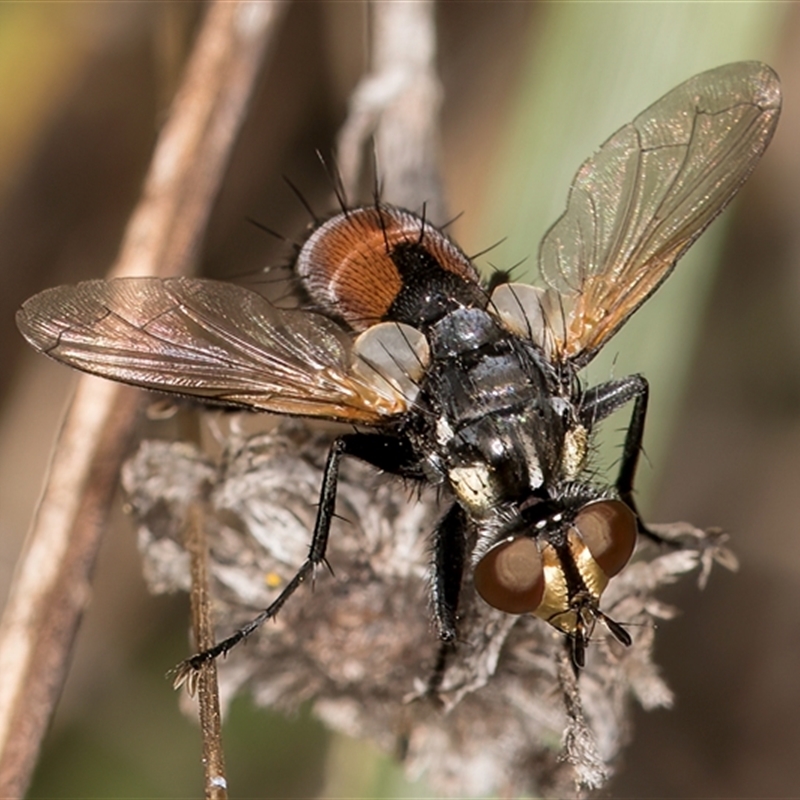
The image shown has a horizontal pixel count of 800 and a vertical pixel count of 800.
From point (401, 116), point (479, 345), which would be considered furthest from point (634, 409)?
point (401, 116)

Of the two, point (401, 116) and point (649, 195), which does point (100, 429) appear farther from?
point (649, 195)

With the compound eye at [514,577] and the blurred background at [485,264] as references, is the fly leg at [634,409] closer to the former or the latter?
the blurred background at [485,264]

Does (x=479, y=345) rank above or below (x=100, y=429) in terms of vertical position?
above

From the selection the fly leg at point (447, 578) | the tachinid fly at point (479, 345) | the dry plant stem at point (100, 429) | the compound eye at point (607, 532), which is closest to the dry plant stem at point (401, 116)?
the dry plant stem at point (100, 429)

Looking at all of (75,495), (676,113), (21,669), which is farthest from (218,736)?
(676,113)

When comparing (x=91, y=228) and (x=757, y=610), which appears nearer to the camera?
(x=757, y=610)

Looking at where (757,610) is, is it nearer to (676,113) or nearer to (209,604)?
(676,113)

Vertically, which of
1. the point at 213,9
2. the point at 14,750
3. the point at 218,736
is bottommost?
the point at 14,750

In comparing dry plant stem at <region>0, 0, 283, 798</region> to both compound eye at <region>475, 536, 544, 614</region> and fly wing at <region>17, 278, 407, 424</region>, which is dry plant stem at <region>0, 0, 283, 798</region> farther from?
compound eye at <region>475, 536, 544, 614</region>
